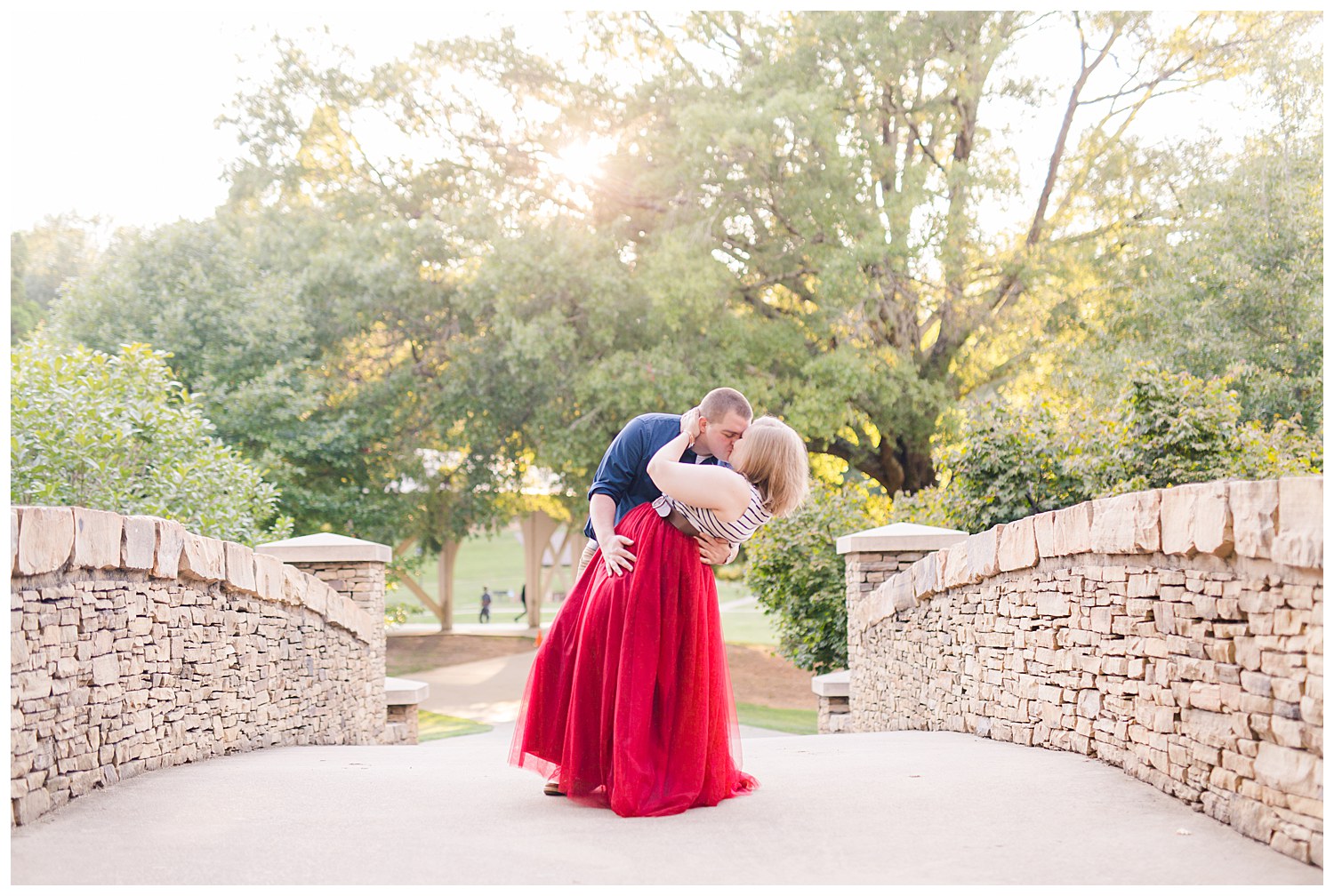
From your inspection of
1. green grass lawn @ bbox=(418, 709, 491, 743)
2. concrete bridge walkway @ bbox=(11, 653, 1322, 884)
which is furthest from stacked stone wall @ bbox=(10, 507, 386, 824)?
green grass lawn @ bbox=(418, 709, 491, 743)

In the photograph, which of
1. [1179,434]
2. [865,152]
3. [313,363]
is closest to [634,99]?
[865,152]

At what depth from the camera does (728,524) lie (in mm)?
3787

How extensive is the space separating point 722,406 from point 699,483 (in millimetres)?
318

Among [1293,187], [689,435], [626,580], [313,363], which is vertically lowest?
[626,580]

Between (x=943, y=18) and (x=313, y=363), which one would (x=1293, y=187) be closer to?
(x=943, y=18)

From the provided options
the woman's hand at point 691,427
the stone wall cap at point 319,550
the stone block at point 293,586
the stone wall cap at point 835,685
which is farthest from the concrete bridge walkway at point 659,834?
the stone wall cap at point 835,685

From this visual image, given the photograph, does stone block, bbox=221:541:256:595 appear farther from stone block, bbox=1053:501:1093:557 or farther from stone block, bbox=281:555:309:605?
stone block, bbox=1053:501:1093:557

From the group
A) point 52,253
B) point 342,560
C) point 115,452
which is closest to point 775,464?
point 342,560

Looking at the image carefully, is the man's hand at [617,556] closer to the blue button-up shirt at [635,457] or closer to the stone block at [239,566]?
the blue button-up shirt at [635,457]

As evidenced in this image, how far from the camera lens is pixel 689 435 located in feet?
12.3

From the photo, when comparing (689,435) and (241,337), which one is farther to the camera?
(241,337)

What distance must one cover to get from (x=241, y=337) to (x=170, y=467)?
645 cm

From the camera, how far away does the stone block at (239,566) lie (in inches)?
209

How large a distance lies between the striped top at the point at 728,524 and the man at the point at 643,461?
74 mm
